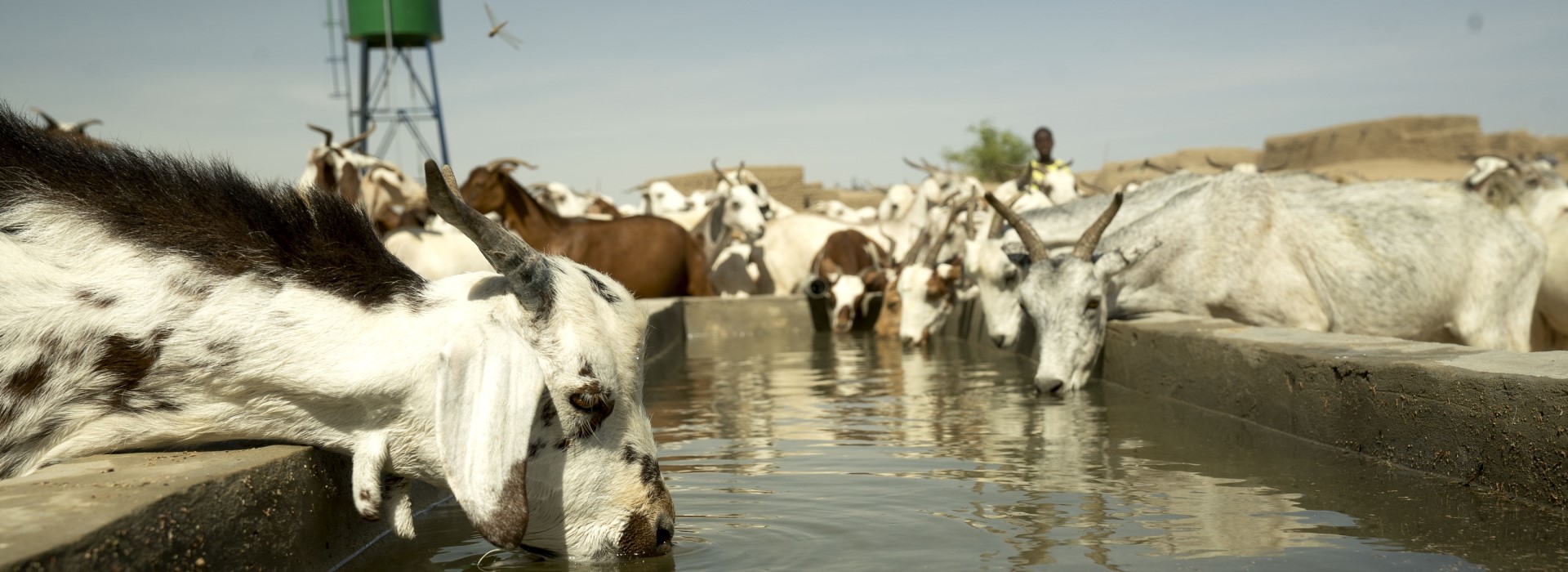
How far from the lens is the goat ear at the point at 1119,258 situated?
28.5 ft

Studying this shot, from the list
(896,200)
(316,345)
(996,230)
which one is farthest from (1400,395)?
(896,200)

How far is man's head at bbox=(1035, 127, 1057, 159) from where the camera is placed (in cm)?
1998

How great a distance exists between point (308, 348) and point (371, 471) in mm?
355

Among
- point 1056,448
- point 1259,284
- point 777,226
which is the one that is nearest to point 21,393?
point 1056,448

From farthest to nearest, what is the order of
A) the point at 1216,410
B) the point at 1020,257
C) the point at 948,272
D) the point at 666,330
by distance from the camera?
the point at 948,272
the point at 666,330
the point at 1020,257
the point at 1216,410

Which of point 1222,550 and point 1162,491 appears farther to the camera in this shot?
point 1162,491

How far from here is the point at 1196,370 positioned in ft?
24.0

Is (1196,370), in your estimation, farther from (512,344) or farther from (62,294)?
(62,294)

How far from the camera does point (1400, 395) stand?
510 centimetres

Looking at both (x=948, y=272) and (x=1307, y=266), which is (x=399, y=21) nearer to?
(x=948, y=272)

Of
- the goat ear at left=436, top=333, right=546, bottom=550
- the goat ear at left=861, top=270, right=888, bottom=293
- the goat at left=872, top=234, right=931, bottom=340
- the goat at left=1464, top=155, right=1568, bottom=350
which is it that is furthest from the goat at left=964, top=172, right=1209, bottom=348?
the goat ear at left=436, top=333, right=546, bottom=550

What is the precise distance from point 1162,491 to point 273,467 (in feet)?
10.1

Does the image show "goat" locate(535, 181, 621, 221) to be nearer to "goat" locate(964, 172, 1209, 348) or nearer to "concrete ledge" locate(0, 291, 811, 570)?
"goat" locate(964, 172, 1209, 348)

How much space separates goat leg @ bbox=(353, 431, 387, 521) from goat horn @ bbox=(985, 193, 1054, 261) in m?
5.89
